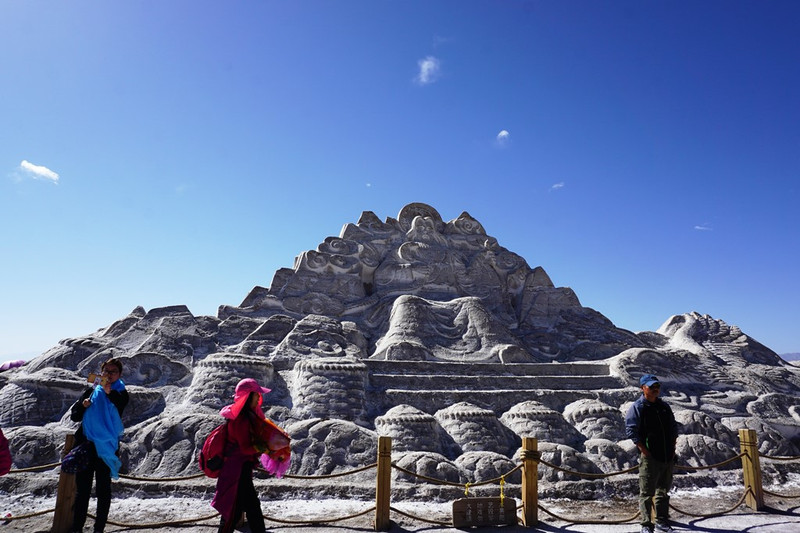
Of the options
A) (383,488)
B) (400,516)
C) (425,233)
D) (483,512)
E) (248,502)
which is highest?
(425,233)

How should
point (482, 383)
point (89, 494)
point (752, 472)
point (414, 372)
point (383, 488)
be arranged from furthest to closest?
point (414, 372) → point (482, 383) → point (752, 472) → point (383, 488) → point (89, 494)

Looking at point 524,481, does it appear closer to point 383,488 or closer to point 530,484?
point 530,484

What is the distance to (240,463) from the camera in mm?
3453

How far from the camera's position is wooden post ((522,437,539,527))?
16.4ft

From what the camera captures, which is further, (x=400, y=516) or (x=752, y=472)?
(x=752, y=472)

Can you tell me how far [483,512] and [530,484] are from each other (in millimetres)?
597

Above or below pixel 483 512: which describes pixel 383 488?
above

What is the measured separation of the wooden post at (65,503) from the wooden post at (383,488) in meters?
2.90

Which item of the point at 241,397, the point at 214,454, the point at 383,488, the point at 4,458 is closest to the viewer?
the point at 214,454

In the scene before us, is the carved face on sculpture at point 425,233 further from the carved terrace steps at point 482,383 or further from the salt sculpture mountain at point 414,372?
the carved terrace steps at point 482,383

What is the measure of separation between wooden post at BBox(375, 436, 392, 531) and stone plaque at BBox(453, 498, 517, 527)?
0.68m

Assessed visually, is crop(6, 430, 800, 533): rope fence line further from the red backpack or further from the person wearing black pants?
the red backpack

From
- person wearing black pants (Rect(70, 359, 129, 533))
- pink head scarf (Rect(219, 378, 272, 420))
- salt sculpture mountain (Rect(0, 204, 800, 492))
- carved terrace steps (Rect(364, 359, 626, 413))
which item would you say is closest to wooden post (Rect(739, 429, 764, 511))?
salt sculpture mountain (Rect(0, 204, 800, 492))

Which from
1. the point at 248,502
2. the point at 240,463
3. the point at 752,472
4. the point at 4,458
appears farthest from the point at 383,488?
the point at 752,472
